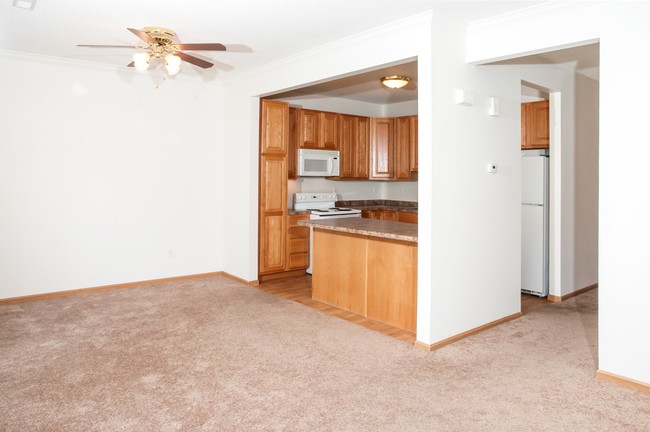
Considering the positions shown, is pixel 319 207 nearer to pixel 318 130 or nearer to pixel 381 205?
pixel 318 130

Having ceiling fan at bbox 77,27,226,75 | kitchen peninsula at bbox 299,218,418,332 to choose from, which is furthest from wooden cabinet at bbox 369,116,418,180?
ceiling fan at bbox 77,27,226,75

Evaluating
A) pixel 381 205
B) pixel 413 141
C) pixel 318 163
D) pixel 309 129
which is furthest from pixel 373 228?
pixel 381 205

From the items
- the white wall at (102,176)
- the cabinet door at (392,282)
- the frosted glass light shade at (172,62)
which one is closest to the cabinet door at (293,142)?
the white wall at (102,176)

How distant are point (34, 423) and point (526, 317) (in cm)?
402

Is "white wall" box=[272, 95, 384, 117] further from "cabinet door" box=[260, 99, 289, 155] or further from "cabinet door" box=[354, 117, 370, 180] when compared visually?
"cabinet door" box=[260, 99, 289, 155]

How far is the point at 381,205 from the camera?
7.76m

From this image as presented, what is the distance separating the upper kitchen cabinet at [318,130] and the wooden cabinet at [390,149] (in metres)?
0.71

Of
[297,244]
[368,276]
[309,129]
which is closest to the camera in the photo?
[368,276]

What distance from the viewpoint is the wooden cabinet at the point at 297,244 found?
619cm

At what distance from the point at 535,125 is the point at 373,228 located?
2.57 metres

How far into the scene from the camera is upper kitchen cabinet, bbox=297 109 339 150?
6.41 m

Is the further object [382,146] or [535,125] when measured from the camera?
[382,146]

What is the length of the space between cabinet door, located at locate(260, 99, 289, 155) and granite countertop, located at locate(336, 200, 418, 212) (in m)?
1.67

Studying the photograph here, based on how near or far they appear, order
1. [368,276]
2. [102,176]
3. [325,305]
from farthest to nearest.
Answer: [102,176] → [325,305] → [368,276]
